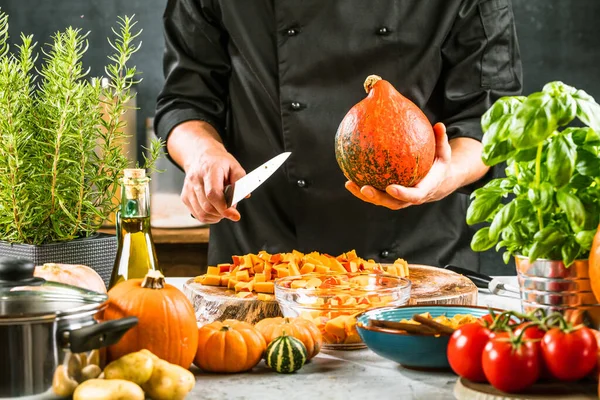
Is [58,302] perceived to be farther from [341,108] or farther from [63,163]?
[341,108]

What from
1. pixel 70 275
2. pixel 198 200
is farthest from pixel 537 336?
pixel 198 200

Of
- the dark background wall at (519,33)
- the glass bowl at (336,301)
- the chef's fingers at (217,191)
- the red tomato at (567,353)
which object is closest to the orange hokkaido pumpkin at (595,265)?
the red tomato at (567,353)

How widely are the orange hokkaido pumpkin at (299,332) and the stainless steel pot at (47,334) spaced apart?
0.94 ft

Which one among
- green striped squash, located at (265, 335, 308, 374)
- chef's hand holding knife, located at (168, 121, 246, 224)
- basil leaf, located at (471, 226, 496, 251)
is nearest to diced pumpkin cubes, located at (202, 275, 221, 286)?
chef's hand holding knife, located at (168, 121, 246, 224)

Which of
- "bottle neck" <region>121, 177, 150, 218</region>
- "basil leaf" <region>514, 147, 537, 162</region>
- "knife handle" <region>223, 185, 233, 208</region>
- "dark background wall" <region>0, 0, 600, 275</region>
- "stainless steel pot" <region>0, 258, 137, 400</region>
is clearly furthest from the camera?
"dark background wall" <region>0, 0, 600, 275</region>

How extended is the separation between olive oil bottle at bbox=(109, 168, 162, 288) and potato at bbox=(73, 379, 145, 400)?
1.21 ft

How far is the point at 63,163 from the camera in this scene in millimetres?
1589

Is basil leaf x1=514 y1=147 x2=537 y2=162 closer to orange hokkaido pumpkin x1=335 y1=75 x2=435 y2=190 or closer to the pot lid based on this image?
orange hokkaido pumpkin x1=335 y1=75 x2=435 y2=190

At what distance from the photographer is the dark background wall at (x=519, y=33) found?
3881mm

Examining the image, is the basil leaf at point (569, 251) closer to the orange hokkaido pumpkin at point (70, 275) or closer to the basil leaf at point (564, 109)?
the basil leaf at point (564, 109)

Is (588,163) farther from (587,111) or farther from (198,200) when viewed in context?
(198,200)

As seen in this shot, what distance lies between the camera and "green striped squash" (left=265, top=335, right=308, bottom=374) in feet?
4.04

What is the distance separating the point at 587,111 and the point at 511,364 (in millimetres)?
400

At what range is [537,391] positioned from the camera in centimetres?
106
